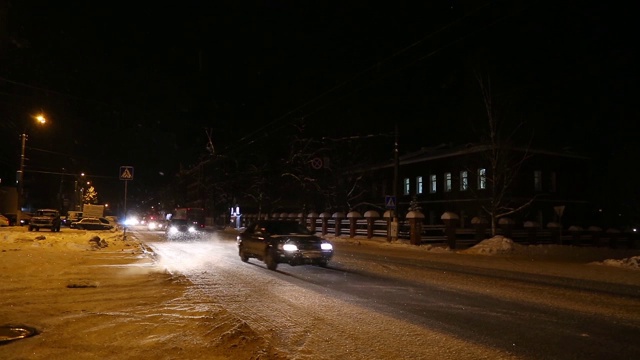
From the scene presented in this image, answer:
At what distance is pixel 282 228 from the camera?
17219 mm

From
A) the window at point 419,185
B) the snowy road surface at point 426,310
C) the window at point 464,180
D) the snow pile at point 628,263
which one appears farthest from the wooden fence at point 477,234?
the snowy road surface at point 426,310

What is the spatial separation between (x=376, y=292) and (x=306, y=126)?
138ft

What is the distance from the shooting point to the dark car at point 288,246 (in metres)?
15.8

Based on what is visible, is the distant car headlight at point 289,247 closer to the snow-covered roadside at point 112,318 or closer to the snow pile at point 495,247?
the snow-covered roadside at point 112,318

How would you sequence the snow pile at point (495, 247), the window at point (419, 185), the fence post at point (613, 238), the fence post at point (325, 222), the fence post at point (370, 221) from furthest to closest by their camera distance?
the window at point (419, 185)
the fence post at point (325, 222)
the fence post at point (370, 221)
the fence post at point (613, 238)
the snow pile at point (495, 247)

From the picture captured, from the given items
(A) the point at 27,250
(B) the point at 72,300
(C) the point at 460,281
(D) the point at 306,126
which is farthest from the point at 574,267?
(D) the point at 306,126

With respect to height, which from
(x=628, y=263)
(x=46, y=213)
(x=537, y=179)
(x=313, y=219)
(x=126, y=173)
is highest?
(x=537, y=179)

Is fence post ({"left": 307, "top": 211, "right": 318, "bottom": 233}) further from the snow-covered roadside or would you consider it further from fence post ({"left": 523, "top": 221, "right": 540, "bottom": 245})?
the snow-covered roadside

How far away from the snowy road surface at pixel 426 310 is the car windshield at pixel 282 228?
119cm

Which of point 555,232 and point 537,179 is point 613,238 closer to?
point 555,232

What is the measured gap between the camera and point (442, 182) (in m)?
46.8

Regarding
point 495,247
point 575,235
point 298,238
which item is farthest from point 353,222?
point 298,238

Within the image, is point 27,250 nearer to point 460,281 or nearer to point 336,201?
point 460,281

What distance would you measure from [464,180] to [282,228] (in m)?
30.2
